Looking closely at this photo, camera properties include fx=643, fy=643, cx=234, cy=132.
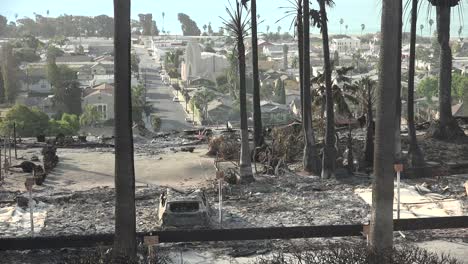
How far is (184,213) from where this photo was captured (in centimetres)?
1477

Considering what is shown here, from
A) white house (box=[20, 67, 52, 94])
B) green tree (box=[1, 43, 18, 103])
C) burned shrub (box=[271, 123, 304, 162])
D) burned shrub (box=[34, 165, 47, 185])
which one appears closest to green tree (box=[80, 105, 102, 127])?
green tree (box=[1, 43, 18, 103])

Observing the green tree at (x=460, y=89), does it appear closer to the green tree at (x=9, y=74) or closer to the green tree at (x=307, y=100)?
the green tree at (x=9, y=74)

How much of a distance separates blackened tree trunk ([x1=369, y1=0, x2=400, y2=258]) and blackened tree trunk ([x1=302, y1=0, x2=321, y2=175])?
41.1ft

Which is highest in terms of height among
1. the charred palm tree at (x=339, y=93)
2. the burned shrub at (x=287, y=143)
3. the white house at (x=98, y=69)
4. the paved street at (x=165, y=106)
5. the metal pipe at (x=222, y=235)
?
the white house at (x=98, y=69)

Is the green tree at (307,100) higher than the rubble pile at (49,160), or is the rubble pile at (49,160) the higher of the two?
the green tree at (307,100)

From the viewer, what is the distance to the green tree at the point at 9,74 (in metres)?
122

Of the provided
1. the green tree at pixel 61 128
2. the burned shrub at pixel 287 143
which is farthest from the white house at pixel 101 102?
the burned shrub at pixel 287 143

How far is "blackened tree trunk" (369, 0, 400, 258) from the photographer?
9.03m

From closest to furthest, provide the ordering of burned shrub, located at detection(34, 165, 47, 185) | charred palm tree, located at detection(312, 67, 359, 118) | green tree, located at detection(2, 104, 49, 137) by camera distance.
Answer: burned shrub, located at detection(34, 165, 47, 185) < charred palm tree, located at detection(312, 67, 359, 118) < green tree, located at detection(2, 104, 49, 137)

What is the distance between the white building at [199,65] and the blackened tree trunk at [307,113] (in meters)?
132

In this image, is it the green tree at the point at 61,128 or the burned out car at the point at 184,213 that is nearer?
the burned out car at the point at 184,213

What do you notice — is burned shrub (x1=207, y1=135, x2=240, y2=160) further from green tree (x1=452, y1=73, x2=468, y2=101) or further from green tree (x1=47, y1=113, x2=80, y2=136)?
green tree (x1=452, y1=73, x2=468, y2=101)

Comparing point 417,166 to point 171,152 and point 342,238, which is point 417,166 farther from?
point 171,152

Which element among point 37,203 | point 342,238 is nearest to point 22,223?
point 37,203
